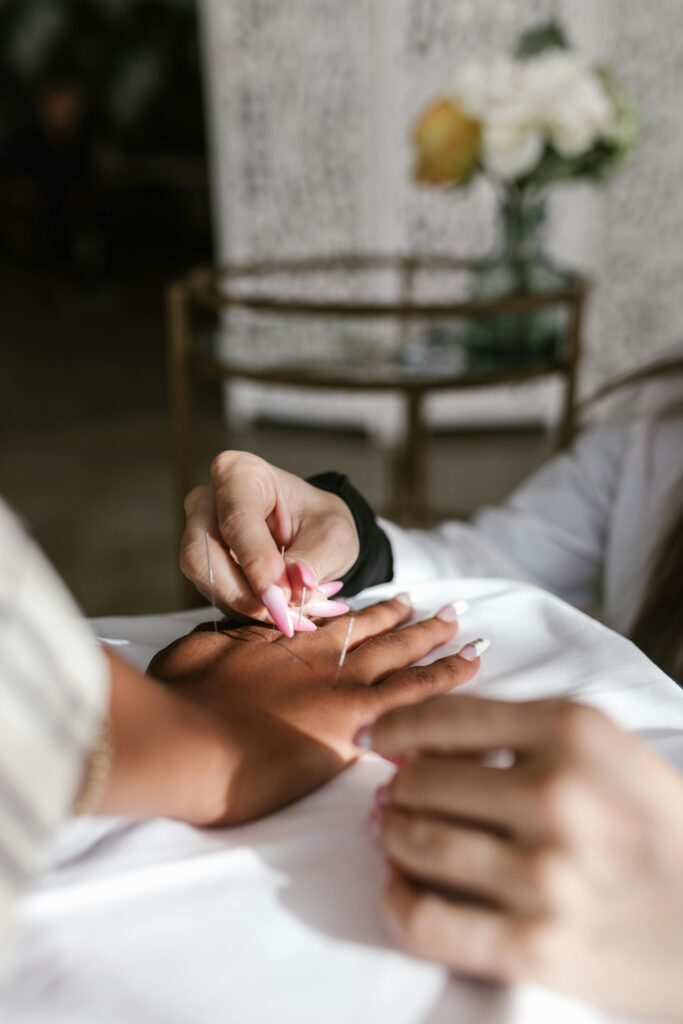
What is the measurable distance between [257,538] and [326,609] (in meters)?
0.06

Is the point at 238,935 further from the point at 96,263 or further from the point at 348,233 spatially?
the point at 96,263

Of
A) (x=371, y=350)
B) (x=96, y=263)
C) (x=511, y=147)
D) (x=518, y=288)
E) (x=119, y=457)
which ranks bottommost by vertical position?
(x=119, y=457)

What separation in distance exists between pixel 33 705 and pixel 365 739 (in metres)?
0.15

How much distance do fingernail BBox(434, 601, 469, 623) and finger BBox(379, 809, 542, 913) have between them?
212mm

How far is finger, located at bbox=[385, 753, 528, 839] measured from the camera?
11.0 inches

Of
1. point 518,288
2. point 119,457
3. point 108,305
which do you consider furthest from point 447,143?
point 108,305

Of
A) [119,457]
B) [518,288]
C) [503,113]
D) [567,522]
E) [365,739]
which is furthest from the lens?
[119,457]

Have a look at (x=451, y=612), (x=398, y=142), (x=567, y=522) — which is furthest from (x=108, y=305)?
(x=451, y=612)

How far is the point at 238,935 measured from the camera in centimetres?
31

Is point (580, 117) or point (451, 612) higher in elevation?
point (580, 117)

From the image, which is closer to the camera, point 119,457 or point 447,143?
point 447,143

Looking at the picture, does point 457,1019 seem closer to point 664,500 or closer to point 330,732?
point 330,732

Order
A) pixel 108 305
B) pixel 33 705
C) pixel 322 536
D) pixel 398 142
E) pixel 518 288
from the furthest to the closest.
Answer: pixel 108 305 → pixel 398 142 → pixel 518 288 → pixel 322 536 → pixel 33 705

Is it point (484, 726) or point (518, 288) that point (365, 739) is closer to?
point (484, 726)
